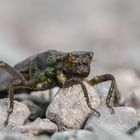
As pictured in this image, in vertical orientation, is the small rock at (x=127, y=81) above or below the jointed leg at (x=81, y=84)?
below

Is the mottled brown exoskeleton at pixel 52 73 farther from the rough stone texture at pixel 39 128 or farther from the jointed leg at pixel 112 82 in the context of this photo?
the rough stone texture at pixel 39 128

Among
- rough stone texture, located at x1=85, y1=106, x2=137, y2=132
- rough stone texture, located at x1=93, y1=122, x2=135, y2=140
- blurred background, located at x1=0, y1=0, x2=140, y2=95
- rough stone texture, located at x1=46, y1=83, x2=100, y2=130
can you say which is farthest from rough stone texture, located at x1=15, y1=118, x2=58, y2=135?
blurred background, located at x1=0, y1=0, x2=140, y2=95

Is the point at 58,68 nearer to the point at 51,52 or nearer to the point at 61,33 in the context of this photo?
the point at 51,52

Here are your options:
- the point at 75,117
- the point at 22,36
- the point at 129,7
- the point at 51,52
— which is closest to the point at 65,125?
the point at 75,117

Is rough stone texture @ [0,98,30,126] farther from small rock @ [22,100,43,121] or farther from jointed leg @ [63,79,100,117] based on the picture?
jointed leg @ [63,79,100,117]

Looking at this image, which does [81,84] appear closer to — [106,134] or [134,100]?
[134,100]

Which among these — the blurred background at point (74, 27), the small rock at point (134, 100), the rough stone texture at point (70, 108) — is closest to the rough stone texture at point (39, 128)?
the rough stone texture at point (70, 108)
